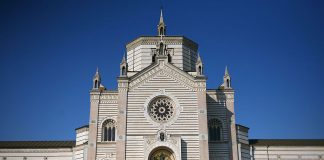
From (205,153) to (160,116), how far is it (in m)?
5.27

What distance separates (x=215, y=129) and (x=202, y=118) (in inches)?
120

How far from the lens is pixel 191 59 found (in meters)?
42.2

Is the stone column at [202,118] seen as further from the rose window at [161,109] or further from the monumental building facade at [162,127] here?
the rose window at [161,109]

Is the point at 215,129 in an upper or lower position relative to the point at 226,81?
lower

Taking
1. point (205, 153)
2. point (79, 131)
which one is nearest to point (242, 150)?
point (205, 153)

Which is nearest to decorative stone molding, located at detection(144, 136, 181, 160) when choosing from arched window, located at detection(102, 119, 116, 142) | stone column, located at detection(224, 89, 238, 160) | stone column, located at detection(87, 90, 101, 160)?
arched window, located at detection(102, 119, 116, 142)

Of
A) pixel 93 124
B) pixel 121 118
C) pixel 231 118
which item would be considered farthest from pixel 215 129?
pixel 93 124

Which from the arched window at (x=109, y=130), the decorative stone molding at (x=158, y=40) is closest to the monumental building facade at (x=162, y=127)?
the arched window at (x=109, y=130)

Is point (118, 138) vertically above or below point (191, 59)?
below

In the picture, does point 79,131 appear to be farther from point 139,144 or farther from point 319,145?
point 319,145

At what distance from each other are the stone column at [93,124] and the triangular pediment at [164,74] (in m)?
3.71

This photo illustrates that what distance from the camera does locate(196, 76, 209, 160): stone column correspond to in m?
32.9

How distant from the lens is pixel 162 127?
34031 mm

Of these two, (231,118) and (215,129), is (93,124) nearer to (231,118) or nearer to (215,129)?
(215,129)
